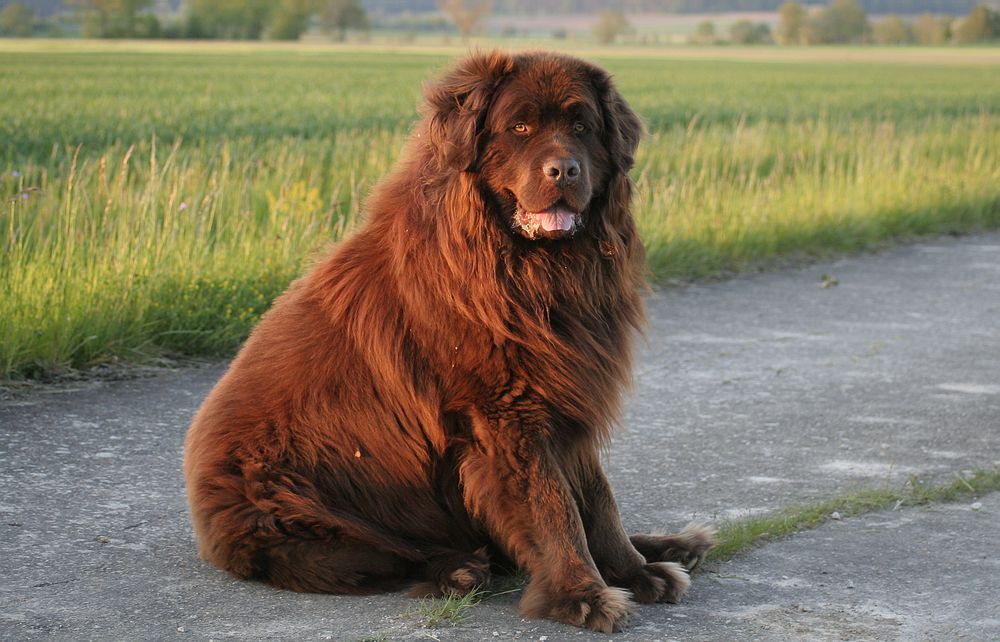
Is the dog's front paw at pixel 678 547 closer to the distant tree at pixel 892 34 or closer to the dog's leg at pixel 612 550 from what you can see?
the dog's leg at pixel 612 550

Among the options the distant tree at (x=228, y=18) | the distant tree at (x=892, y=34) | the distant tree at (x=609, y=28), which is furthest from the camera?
the distant tree at (x=609, y=28)

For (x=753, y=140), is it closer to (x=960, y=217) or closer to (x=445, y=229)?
(x=960, y=217)

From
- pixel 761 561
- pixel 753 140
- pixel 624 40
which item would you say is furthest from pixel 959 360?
pixel 624 40

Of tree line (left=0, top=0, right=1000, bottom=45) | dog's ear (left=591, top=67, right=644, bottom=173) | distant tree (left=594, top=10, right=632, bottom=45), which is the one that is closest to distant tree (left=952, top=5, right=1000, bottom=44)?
tree line (left=0, top=0, right=1000, bottom=45)

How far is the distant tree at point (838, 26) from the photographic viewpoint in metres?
143

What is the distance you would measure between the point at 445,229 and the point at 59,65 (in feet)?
146

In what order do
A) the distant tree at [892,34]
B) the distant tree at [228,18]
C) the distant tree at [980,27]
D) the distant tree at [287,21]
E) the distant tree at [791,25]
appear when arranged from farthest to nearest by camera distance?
1. the distant tree at [791,25]
2. the distant tree at [892,34]
3. the distant tree at [980,27]
4. the distant tree at [287,21]
5. the distant tree at [228,18]

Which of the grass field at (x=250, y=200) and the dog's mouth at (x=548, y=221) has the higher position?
the dog's mouth at (x=548, y=221)

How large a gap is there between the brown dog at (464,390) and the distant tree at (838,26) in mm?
146650

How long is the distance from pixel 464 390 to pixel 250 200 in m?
7.00

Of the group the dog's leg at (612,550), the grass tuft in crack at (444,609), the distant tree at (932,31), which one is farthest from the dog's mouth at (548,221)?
the distant tree at (932,31)

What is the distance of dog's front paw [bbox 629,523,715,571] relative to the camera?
4.29 meters

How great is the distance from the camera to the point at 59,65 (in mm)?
44469

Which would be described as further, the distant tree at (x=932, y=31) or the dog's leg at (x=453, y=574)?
the distant tree at (x=932, y=31)
